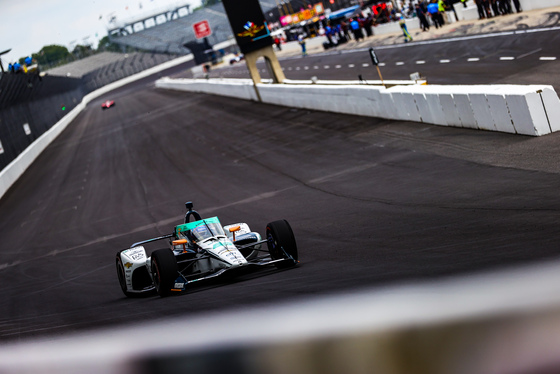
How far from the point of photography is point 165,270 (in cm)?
988

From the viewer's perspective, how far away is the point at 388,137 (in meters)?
20.7

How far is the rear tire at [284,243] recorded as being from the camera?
33.2ft

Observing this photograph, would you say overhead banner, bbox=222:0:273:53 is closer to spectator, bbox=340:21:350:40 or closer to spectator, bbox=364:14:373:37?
spectator, bbox=364:14:373:37

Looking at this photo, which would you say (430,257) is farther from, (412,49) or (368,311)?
(412,49)

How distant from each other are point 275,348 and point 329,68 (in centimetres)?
4541

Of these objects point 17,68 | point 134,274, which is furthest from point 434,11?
point 134,274

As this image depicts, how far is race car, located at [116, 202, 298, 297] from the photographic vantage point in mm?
9945

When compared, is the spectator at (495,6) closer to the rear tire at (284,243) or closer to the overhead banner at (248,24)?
the overhead banner at (248,24)

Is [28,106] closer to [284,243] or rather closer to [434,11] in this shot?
[434,11]

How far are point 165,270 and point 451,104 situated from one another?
11275 millimetres

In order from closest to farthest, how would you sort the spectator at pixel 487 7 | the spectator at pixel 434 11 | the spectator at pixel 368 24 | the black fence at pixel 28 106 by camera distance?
the spectator at pixel 487 7 → the black fence at pixel 28 106 → the spectator at pixel 434 11 → the spectator at pixel 368 24

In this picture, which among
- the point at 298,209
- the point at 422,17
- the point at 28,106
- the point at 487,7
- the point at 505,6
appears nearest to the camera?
the point at 298,209

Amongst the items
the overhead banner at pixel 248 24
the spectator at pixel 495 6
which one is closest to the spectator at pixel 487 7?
the spectator at pixel 495 6

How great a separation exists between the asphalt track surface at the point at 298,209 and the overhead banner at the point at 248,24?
23.3 ft
